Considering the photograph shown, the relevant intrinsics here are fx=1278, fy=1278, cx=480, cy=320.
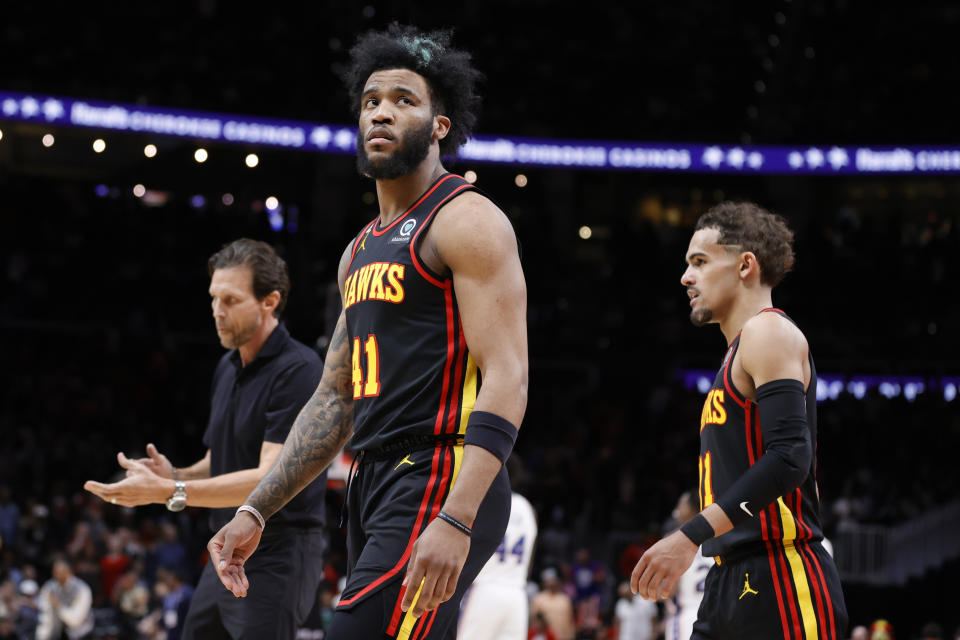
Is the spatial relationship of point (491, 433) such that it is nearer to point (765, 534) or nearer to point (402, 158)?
point (402, 158)

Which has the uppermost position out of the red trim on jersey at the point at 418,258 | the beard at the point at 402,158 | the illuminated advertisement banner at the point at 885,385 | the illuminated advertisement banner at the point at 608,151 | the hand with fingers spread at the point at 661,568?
the illuminated advertisement banner at the point at 608,151

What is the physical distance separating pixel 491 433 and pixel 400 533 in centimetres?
38

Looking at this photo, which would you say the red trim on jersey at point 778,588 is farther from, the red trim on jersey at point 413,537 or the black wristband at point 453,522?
the black wristband at point 453,522

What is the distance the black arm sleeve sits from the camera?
12.9 feet

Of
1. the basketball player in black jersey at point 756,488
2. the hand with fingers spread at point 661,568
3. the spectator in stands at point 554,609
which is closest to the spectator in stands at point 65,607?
the spectator in stands at point 554,609

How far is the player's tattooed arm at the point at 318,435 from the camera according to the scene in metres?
3.88

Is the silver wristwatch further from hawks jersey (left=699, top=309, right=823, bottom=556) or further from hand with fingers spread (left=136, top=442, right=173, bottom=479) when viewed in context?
hawks jersey (left=699, top=309, right=823, bottom=556)

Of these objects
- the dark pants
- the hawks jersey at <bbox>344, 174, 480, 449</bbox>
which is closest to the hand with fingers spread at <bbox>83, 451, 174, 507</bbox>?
the dark pants

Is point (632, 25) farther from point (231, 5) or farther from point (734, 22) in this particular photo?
point (231, 5)

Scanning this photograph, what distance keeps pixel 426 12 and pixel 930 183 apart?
1021cm

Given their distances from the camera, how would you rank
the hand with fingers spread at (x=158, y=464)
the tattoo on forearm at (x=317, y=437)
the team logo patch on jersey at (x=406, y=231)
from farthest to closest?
the hand with fingers spread at (x=158, y=464)
the tattoo on forearm at (x=317, y=437)
the team logo patch on jersey at (x=406, y=231)

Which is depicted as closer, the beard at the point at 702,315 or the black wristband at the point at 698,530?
the black wristband at the point at 698,530

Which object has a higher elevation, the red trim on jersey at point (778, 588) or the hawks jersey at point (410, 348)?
the hawks jersey at point (410, 348)

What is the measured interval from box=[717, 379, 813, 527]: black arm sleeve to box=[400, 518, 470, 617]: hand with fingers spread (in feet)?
3.71
